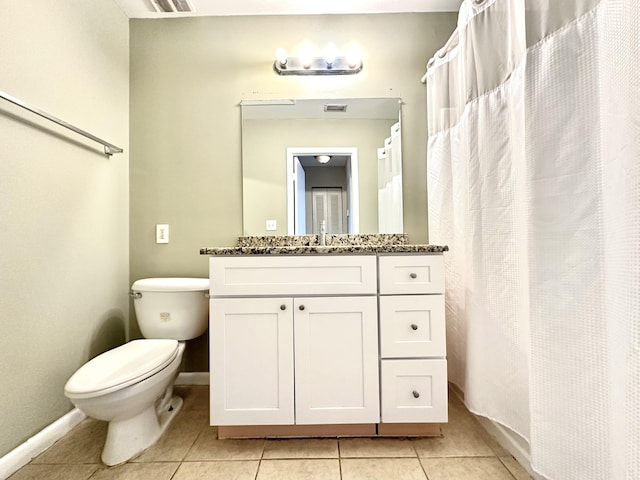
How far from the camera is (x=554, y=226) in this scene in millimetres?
846

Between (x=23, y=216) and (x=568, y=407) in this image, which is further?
(x=23, y=216)

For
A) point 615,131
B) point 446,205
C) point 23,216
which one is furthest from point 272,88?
point 615,131

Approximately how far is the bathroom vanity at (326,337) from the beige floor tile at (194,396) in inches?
18.8

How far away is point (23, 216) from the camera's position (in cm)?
119

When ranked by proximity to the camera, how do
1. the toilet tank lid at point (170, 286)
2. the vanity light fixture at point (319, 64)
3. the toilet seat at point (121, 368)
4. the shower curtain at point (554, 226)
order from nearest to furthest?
the shower curtain at point (554, 226) < the toilet seat at point (121, 368) < the toilet tank lid at point (170, 286) < the vanity light fixture at point (319, 64)

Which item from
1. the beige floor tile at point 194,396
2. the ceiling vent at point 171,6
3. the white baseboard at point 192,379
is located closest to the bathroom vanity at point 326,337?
the beige floor tile at point 194,396

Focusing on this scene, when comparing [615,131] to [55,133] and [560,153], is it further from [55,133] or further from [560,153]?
[55,133]

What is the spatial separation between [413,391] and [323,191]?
115 centimetres

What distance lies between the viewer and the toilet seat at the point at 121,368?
1028 millimetres

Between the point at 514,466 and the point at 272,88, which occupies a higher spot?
the point at 272,88

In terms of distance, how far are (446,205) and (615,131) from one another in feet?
3.04

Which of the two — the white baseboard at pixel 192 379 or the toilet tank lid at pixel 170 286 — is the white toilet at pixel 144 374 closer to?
the toilet tank lid at pixel 170 286

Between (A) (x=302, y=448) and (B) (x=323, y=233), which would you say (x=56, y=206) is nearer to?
(B) (x=323, y=233)

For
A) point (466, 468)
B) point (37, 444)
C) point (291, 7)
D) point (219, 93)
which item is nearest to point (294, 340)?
point (466, 468)
